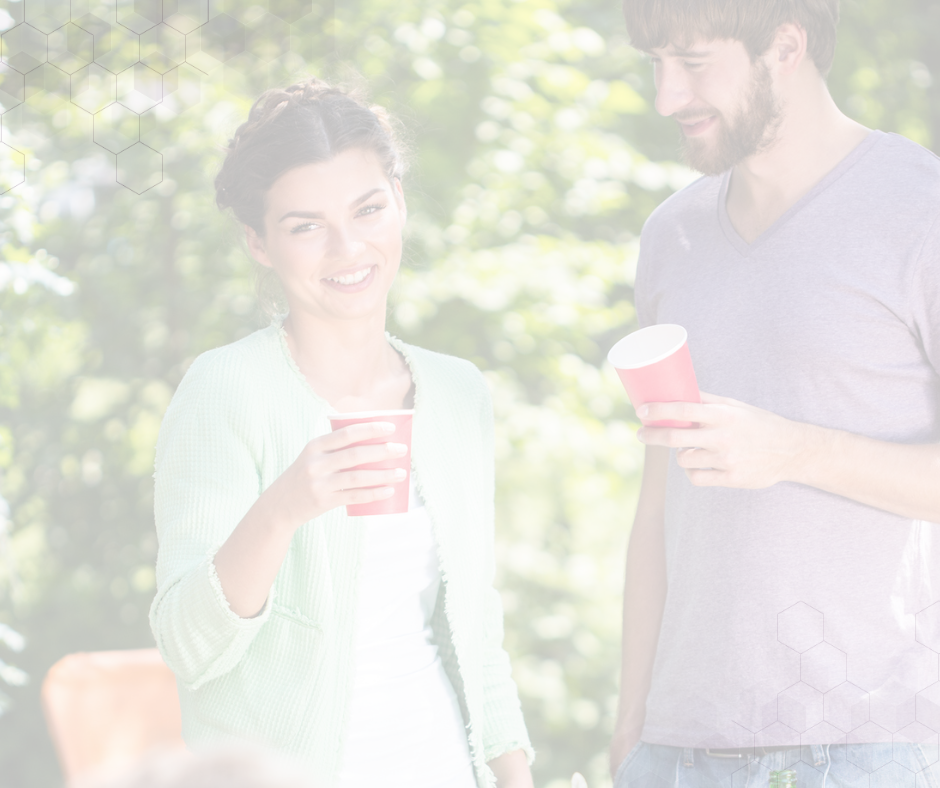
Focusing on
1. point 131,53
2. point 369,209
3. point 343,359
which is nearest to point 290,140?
point 369,209

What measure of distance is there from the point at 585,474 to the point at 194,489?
9.30 feet

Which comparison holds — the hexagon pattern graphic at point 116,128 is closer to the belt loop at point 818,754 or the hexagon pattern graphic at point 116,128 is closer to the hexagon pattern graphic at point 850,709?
the hexagon pattern graphic at point 850,709

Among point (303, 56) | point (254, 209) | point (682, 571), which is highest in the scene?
point (303, 56)

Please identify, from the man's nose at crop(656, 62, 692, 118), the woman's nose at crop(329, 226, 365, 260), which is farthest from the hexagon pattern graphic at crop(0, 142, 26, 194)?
the man's nose at crop(656, 62, 692, 118)

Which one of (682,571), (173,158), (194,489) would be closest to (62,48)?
(173,158)

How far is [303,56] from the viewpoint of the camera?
3.96 meters

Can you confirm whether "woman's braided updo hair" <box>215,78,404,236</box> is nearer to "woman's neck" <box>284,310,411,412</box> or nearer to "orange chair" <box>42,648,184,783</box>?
"woman's neck" <box>284,310,411,412</box>

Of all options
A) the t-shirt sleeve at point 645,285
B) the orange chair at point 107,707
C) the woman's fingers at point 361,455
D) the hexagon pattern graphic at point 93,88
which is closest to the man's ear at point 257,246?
the woman's fingers at point 361,455

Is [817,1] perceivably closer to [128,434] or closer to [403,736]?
[403,736]

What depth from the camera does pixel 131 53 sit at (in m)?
3.79

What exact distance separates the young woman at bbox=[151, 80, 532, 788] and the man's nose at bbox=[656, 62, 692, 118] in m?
0.48

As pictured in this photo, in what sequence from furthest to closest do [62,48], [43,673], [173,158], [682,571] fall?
1. [43,673]
2. [173,158]
3. [62,48]
4. [682,571]

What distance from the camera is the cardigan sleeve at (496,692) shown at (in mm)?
1688

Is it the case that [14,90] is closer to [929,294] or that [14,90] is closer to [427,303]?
[427,303]
